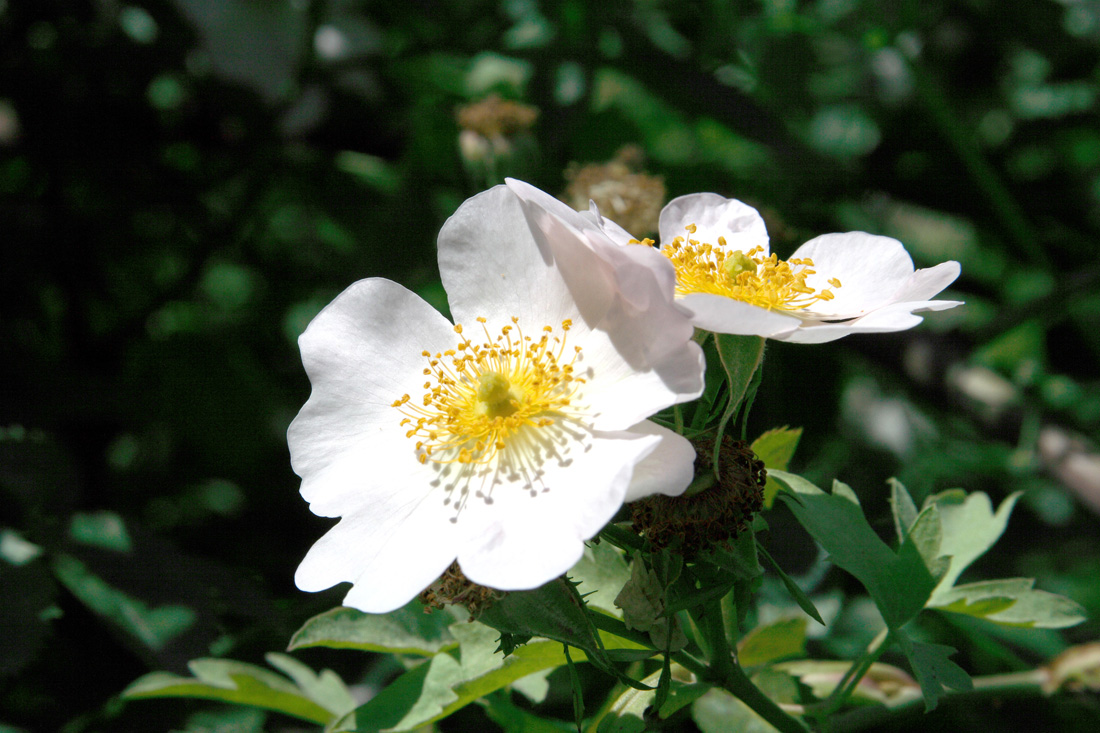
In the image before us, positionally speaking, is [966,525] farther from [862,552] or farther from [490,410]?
[490,410]

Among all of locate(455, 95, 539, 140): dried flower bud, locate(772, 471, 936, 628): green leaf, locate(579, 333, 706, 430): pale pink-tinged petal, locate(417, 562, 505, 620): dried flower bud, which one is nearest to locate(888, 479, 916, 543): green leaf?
locate(772, 471, 936, 628): green leaf

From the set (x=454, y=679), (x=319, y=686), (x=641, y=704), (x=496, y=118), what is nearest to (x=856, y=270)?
(x=641, y=704)

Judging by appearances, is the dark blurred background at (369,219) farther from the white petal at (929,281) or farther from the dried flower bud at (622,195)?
the white petal at (929,281)

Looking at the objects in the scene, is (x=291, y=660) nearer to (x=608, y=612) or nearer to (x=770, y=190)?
(x=608, y=612)

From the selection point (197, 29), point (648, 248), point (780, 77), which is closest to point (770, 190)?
point (780, 77)

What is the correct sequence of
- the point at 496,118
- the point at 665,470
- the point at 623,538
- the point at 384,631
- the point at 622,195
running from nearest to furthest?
the point at 665,470
the point at 623,538
the point at 384,631
the point at 622,195
the point at 496,118

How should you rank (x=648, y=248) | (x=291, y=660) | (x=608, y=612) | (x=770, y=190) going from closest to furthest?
1. (x=648, y=248)
2. (x=608, y=612)
3. (x=291, y=660)
4. (x=770, y=190)
